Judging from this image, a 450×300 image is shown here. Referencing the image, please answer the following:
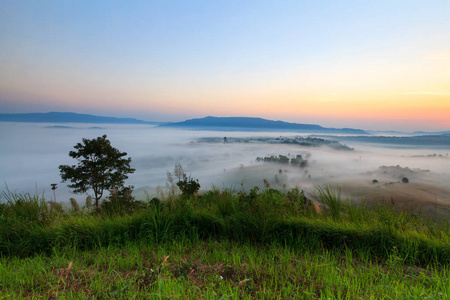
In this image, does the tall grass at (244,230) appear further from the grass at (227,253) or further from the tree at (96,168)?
the tree at (96,168)

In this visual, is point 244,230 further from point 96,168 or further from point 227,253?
point 96,168

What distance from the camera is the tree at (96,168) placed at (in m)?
9.34

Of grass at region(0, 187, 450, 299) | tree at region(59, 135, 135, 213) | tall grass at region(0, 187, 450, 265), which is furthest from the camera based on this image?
tree at region(59, 135, 135, 213)

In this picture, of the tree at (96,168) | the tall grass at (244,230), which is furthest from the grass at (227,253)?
the tree at (96,168)

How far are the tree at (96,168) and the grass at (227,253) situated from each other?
4604mm

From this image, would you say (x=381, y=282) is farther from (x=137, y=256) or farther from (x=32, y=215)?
(x=32, y=215)

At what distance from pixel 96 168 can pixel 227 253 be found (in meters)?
8.57

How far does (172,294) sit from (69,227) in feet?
9.63

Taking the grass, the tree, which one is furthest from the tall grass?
the tree

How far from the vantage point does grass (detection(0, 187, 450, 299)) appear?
→ 2234 mm

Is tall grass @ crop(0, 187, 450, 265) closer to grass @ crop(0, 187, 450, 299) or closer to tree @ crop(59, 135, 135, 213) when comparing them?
grass @ crop(0, 187, 450, 299)

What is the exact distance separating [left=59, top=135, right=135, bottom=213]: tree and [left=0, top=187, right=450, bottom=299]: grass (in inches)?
181

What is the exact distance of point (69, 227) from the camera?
12.6ft

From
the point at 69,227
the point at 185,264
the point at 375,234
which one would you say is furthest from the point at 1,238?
the point at 375,234
